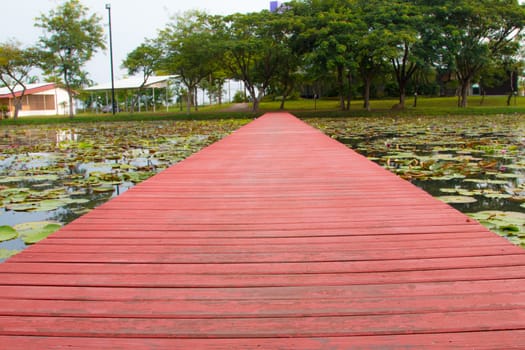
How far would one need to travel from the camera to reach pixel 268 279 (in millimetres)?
1725

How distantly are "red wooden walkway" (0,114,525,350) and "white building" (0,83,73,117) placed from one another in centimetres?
3254

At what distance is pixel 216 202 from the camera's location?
10.1 feet

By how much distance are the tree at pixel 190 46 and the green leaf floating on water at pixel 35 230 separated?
18345mm

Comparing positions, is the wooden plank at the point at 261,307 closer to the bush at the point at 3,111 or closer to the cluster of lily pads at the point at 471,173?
the cluster of lily pads at the point at 471,173

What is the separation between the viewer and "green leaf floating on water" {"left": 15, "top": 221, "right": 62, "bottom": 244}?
110 inches

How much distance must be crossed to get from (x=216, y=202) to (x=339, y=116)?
18.0 meters

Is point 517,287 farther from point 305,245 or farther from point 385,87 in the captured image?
point 385,87

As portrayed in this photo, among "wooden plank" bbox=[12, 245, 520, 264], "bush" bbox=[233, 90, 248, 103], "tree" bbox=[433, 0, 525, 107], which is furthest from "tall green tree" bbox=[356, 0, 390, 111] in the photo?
"bush" bbox=[233, 90, 248, 103]

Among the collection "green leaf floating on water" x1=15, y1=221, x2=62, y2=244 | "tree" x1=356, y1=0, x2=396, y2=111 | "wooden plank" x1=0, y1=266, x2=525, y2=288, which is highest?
"tree" x1=356, y1=0, x2=396, y2=111

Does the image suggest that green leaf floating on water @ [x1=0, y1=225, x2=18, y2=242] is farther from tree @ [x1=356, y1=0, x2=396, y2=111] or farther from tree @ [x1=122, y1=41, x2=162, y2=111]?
tree @ [x1=122, y1=41, x2=162, y2=111]

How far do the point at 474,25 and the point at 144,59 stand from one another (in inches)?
622

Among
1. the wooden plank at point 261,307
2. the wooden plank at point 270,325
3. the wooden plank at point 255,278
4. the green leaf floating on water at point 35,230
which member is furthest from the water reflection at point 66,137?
the wooden plank at point 270,325

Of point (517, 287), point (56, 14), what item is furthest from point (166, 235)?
point (56, 14)

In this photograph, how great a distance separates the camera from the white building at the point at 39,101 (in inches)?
1253
